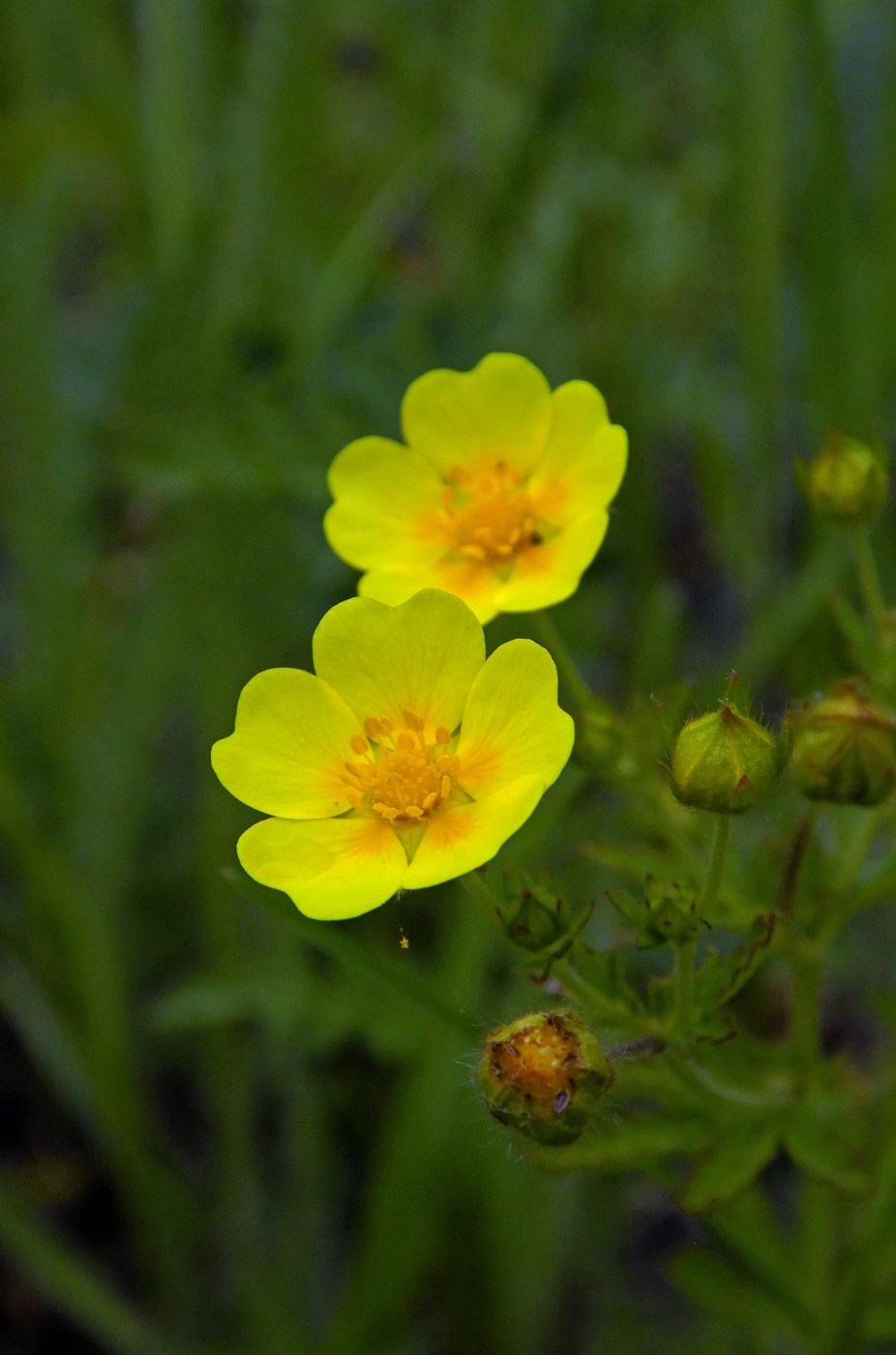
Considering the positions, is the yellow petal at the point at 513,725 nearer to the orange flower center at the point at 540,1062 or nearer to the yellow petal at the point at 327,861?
the yellow petal at the point at 327,861

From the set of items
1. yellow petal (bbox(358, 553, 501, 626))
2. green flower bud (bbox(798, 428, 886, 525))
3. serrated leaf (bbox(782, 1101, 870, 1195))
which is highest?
green flower bud (bbox(798, 428, 886, 525))

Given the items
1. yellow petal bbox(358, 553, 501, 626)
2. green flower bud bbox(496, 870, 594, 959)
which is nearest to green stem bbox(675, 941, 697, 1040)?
green flower bud bbox(496, 870, 594, 959)

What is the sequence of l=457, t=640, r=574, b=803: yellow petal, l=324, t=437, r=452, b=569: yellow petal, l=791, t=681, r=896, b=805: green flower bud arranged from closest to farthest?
l=457, t=640, r=574, b=803: yellow petal
l=791, t=681, r=896, b=805: green flower bud
l=324, t=437, r=452, b=569: yellow petal

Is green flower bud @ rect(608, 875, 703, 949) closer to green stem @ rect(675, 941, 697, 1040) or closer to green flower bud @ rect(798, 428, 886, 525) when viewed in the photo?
green stem @ rect(675, 941, 697, 1040)

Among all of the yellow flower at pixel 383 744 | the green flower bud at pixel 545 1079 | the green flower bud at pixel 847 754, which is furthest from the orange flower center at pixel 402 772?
the green flower bud at pixel 847 754

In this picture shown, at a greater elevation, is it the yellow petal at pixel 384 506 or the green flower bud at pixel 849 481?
the green flower bud at pixel 849 481

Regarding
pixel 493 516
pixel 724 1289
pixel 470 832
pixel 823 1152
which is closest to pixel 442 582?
pixel 493 516

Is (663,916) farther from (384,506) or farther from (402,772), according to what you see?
(384,506)
